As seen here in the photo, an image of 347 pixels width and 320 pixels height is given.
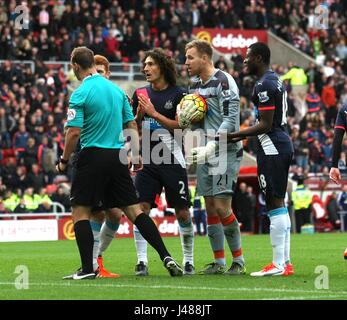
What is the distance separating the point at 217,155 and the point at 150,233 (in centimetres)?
129

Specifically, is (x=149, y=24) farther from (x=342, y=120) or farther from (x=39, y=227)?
(x=342, y=120)

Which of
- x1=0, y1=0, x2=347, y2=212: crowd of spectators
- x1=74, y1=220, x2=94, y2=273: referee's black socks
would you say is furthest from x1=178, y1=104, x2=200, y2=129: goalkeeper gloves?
x1=0, y1=0, x2=347, y2=212: crowd of spectators

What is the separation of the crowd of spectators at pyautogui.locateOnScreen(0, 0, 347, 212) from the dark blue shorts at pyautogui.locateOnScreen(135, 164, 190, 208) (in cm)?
1573

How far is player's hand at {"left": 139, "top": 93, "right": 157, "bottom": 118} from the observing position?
1252cm

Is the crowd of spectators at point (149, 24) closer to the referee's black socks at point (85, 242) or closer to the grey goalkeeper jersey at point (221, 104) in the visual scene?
the grey goalkeeper jersey at point (221, 104)

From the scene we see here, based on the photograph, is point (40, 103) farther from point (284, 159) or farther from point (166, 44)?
point (284, 159)

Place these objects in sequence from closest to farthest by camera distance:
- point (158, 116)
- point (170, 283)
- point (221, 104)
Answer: point (170, 283) → point (221, 104) → point (158, 116)

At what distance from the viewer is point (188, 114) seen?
40.1 ft

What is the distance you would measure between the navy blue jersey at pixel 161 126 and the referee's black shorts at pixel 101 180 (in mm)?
1038

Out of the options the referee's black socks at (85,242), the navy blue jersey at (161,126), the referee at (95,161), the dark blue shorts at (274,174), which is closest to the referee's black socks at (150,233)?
the referee at (95,161)

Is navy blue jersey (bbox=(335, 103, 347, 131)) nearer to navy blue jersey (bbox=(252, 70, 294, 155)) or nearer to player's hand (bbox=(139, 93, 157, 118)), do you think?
navy blue jersey (bbox=(252, 70, 294, 155))

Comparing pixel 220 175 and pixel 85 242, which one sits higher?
pixel 220 175

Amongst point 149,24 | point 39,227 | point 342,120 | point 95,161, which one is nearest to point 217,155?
point 342,120
